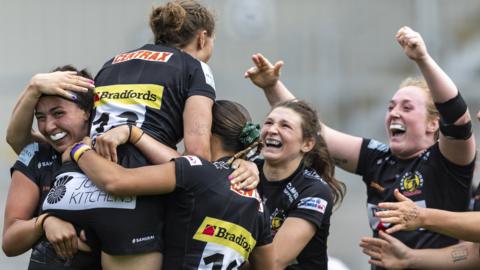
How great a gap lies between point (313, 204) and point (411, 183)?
2.28 ft

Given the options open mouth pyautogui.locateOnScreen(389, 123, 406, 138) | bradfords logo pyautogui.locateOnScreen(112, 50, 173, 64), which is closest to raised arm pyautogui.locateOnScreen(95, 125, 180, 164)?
bradfords logo pyautogui.locateOnScreen(112, 50, 173, 64)

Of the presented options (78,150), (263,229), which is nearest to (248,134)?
(263,229)

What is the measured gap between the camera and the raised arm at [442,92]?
177 inches

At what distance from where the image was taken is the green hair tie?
4.28 m

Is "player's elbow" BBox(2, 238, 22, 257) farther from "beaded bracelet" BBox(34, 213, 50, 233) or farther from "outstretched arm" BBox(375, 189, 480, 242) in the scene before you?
"outstretched arm" BBox(375, 189, 480, 242)

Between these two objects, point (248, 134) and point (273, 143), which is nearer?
point (248, 134)

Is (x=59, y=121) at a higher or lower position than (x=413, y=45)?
lower

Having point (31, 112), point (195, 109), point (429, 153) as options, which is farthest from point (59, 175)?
point (429, 153)

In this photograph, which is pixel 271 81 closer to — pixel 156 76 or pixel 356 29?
pixel 156 76

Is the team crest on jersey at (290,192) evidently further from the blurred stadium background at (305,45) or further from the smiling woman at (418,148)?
the blurred stadium background at (305,45)

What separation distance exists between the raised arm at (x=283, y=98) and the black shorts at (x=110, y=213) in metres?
1.52

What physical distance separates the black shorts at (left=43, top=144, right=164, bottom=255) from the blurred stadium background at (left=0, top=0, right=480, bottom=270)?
5.56 metres

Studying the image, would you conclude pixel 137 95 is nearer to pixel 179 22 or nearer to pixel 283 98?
pixel 179 22

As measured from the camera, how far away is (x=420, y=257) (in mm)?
4785
